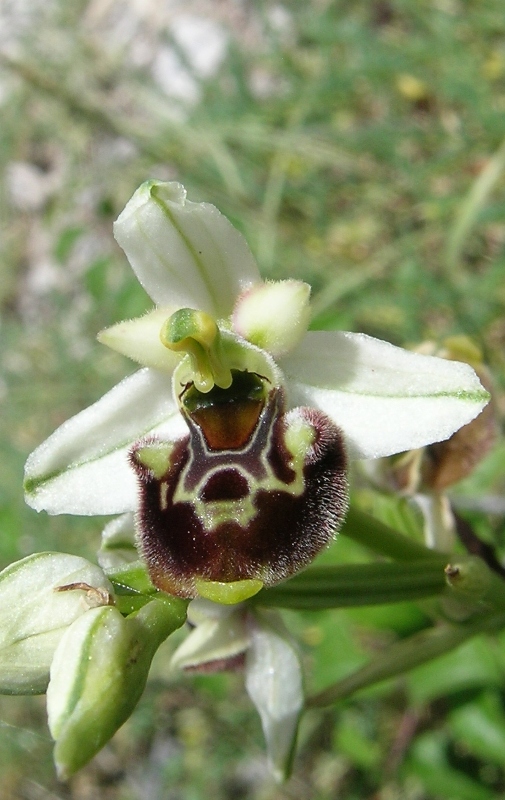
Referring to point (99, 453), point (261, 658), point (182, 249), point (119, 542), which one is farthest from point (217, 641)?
point (182, 249)

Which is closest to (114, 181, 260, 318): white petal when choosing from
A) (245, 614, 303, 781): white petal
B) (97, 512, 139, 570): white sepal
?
(97, 512, 139, 570): white sepal

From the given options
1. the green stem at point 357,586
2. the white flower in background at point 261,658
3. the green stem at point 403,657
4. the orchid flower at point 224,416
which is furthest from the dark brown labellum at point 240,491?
the green stem at point 403,657

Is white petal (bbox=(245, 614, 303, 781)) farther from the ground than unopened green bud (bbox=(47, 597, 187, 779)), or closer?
closer

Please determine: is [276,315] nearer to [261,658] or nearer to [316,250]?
[261,658]

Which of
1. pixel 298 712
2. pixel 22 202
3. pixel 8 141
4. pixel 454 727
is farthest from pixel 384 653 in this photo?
pixel 22 202

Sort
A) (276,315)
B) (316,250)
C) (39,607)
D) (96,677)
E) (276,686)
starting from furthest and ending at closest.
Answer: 1. (316,250)
2. (276,686)
3. (276,315)
4. (39,607)
5. (96,677)

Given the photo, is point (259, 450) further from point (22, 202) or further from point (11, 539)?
point (22, 202)

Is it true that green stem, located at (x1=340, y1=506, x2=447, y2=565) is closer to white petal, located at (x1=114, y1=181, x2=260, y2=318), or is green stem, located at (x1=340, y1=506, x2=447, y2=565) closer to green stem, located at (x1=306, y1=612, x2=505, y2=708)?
green stem, located at (x1=306, y1=612, x2=505, y2=708)
